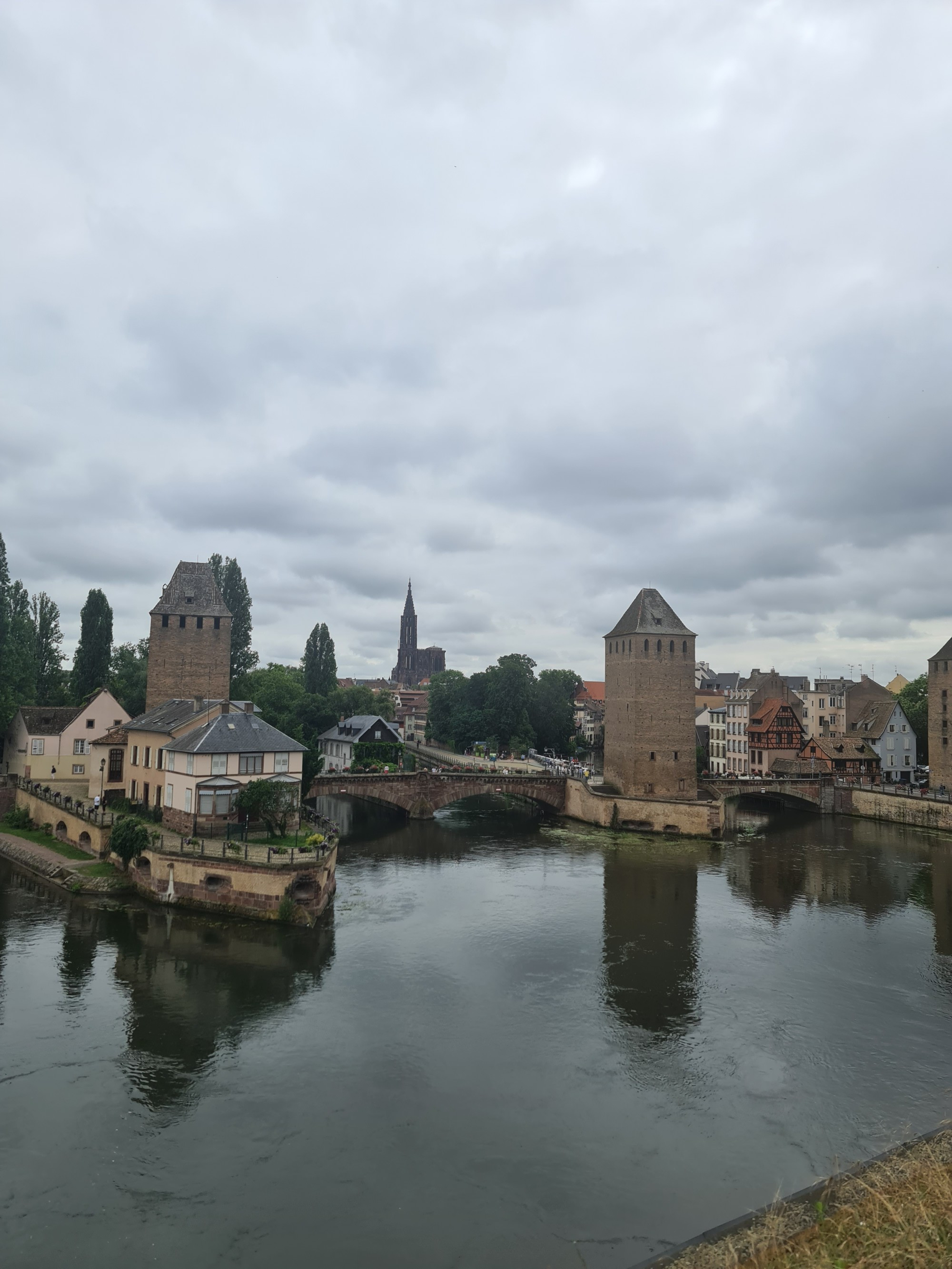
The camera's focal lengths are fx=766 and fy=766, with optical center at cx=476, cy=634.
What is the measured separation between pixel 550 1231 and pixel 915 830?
5423 centimetres

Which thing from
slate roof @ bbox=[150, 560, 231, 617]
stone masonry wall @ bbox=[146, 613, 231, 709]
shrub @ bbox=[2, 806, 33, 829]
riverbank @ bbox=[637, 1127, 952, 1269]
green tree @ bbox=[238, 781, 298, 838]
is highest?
slate roof @ bbox=[150, 560, 231, 617]

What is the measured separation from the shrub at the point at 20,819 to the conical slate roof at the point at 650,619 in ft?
140

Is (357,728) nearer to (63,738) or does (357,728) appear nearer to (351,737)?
(351,737)

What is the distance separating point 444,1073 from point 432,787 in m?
39.7

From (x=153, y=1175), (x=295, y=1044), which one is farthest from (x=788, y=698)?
(x=153, y=1175)

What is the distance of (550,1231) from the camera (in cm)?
1327

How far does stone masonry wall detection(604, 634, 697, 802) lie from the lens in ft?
190

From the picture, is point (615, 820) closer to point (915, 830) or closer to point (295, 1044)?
point (915, 830)

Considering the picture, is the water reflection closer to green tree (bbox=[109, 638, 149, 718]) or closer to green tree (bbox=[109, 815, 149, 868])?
green tree (bbox=[109, 815, 149, 868])

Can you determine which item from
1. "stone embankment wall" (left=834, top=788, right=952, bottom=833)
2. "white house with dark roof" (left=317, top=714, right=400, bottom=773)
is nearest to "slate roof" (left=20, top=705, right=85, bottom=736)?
"white house with dark roof" (left=317, top=714, right=400, bottom=773)

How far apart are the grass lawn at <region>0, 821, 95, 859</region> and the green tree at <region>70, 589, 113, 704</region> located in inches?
736

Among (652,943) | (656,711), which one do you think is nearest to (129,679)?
(656,711)

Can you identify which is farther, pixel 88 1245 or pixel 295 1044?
pixel 295 1044

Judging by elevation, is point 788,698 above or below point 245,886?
above
